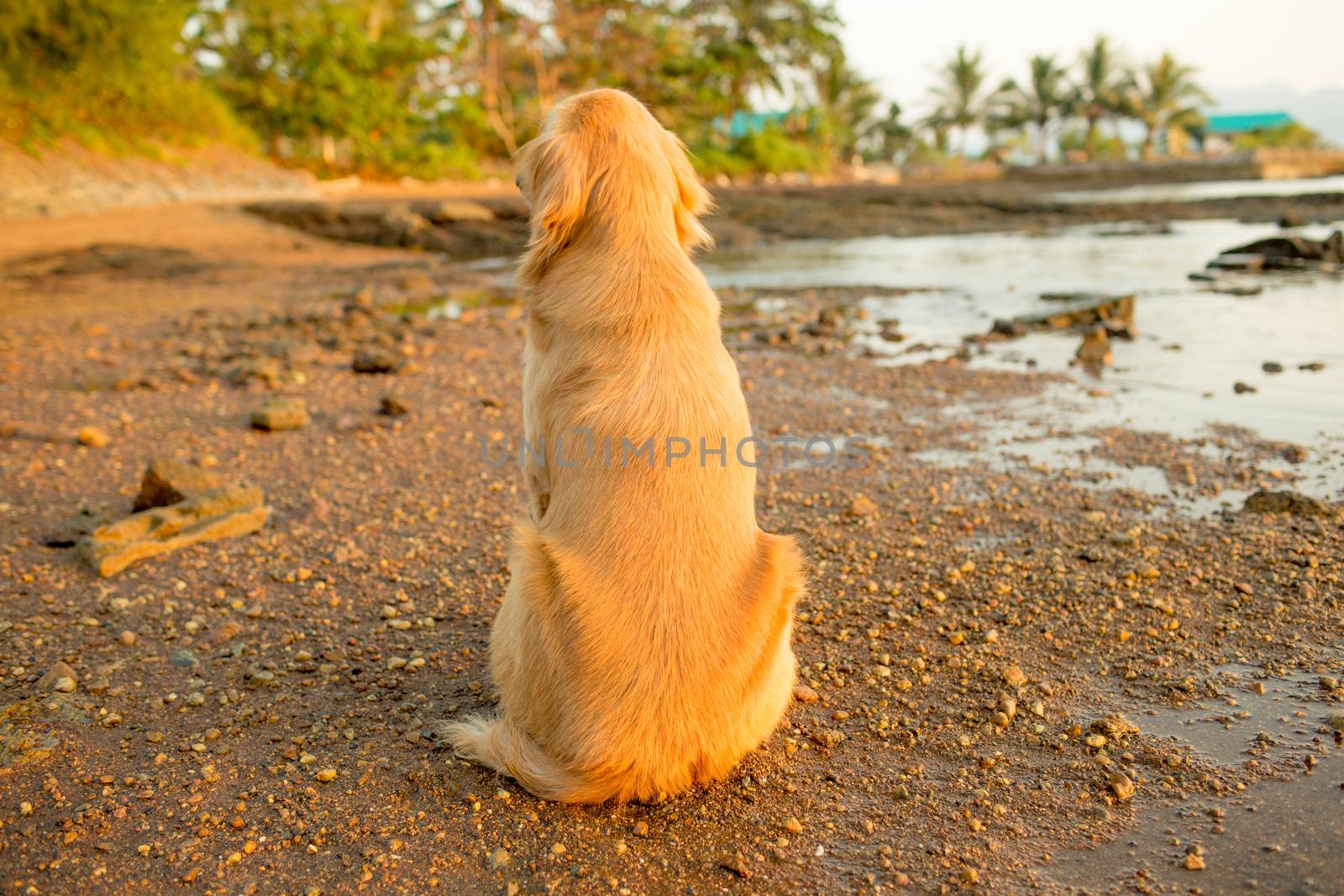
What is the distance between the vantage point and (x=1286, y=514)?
5.07 m

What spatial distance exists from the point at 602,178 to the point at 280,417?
4.83 metres

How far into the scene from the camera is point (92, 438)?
22.2 feet

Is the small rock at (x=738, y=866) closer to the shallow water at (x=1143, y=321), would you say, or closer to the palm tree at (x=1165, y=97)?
the shallow water at (x=1143, y=321)

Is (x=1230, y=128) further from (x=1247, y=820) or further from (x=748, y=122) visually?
(x=1247, y=820)

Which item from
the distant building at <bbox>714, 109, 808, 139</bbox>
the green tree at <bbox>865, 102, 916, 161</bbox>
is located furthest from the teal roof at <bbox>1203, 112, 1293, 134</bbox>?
the distant building at <bbox>714, 109, 808, 139</bbox>

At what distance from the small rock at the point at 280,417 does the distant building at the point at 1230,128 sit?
285ft

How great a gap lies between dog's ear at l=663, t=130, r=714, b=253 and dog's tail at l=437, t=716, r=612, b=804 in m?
1.89

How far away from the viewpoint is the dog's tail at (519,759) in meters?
2.92

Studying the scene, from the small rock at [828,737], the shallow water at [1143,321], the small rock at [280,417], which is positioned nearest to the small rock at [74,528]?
the small rock at [280,417]

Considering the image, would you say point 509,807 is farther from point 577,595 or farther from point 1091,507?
point 1091,507

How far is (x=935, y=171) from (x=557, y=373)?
232 feet

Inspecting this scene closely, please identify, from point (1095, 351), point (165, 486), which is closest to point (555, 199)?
point (165, 486)

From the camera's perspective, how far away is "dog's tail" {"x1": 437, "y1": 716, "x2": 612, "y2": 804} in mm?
2919

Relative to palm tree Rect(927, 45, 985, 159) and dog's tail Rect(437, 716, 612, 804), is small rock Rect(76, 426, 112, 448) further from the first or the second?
palm tree Rect(927, 45, 985, 159)
